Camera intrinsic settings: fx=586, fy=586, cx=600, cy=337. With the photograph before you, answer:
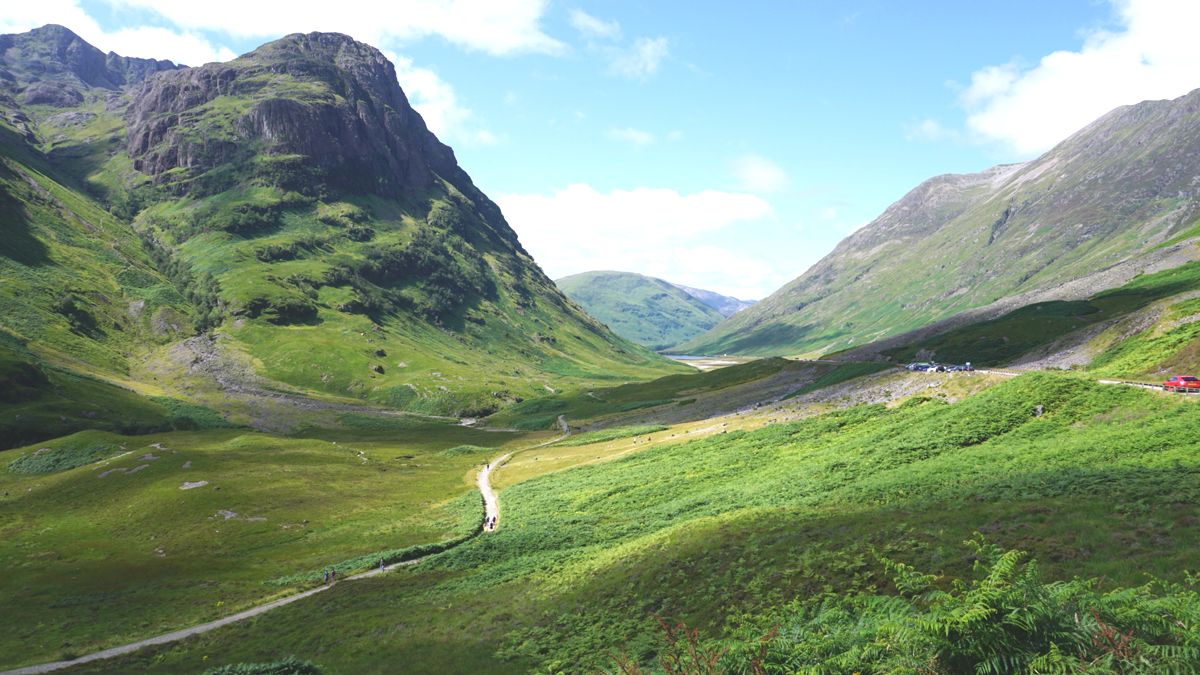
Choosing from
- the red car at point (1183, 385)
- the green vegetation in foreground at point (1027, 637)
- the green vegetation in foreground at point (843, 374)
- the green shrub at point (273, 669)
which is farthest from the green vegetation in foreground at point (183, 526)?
the red car at point (1183, 385)

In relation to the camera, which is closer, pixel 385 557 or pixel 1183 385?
pixel 1183 385

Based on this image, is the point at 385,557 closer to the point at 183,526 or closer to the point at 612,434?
the point at 183,526

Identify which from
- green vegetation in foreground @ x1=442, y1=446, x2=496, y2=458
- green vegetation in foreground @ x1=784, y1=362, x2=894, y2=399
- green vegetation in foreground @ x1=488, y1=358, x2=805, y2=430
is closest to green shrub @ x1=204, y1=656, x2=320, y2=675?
green vegetation in foreground @ x1=784, y1=362, x2=894, y2=399

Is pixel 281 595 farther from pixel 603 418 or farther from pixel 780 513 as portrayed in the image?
pixel 603 418

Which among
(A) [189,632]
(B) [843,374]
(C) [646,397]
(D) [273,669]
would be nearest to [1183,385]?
(B) [843,374]

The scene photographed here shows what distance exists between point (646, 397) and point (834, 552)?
141818mm

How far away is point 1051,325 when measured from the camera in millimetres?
101062

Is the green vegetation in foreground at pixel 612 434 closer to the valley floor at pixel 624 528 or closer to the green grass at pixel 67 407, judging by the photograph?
the valley floor at pixel 624 528

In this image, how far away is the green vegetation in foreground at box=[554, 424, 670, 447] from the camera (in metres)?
110

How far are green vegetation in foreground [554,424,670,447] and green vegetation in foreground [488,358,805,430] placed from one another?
28338 mm

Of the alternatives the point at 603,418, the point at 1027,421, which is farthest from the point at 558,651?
the point at 603,418

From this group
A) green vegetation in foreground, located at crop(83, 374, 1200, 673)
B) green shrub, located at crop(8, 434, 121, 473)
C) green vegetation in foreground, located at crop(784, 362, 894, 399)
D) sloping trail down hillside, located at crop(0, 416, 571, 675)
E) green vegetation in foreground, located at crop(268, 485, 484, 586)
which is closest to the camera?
green vegetation in foreground, located at crop(83, 374, 1200, 673)

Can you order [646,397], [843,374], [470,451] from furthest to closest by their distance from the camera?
[646,397]
[470,451]
[843,374]

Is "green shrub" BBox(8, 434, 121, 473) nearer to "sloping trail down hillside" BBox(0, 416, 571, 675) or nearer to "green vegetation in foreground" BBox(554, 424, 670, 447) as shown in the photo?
"sloping trail down hillside" BBox(0, 416, 571, 675)
